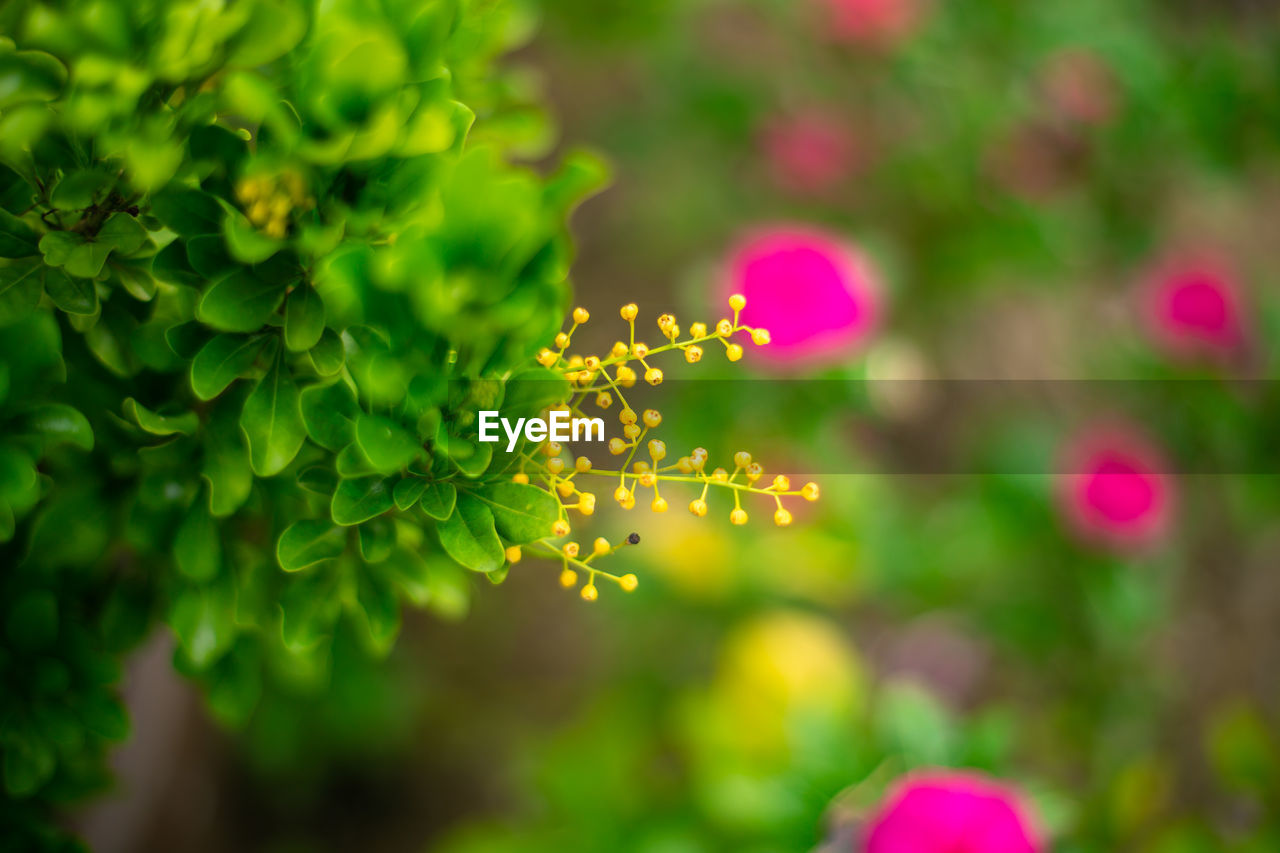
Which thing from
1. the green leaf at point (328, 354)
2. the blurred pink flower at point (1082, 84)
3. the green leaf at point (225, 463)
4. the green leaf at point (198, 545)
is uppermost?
the blurred pink flower at point (1082, 84)

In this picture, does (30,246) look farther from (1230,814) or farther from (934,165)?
(1230,814)

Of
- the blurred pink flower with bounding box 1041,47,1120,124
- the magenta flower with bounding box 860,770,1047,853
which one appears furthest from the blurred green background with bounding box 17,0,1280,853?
the magenta flower with bounding box 860,770,1047,853

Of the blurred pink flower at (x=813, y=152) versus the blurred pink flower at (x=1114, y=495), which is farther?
the blurred pink flower at (x=813, y=152)

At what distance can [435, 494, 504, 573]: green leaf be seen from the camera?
0.37m

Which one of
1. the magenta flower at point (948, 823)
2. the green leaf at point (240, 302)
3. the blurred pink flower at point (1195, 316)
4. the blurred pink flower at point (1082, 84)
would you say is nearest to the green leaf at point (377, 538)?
the green leaf at point (240, 302)

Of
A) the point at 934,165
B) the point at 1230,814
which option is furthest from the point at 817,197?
the point at 1230,814

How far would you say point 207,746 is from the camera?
4.48 ft

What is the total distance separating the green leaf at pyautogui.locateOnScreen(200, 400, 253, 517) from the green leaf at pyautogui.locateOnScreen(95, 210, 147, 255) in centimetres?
8

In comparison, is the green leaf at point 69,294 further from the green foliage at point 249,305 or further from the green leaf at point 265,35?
the green leaf at point 265,35

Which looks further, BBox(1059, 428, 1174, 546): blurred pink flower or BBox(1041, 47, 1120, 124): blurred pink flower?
BBox(1041, 47, 1120, 124): blurred pink flower

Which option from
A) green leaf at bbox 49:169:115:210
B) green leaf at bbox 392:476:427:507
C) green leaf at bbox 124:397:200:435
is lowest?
green leaf at bbox 124:397:200:435

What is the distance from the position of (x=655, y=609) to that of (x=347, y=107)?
1063 mm

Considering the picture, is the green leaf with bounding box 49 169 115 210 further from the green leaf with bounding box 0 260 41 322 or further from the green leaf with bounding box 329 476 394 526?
the green leaf with bounding box 329 476 394 526

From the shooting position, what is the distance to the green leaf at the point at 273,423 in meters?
0.37
